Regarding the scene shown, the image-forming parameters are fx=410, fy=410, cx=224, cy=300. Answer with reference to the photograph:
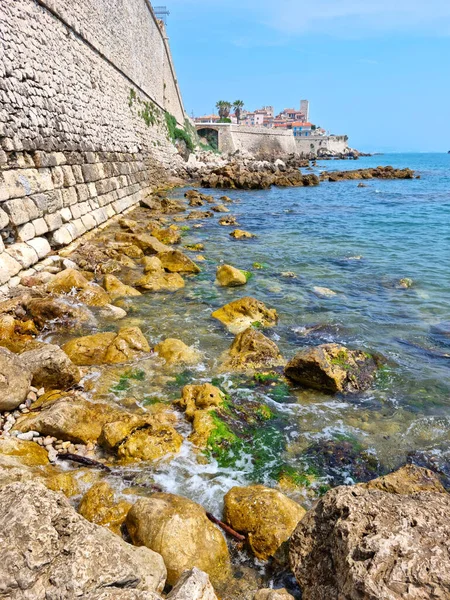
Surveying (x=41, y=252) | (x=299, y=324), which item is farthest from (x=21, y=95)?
(x=299, y=324)

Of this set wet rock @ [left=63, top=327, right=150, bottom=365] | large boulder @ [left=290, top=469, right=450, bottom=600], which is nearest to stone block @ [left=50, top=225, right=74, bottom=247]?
wet rock @ [left=63, top=327, right=150, bottom=365]

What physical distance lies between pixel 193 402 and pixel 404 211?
2246 centimetres

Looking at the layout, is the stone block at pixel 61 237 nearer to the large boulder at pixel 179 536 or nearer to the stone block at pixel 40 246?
the stone block at pixel 40 246

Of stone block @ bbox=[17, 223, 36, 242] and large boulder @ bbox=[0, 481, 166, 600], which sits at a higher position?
stone block @ bbox=[17, 223, 36, 242]

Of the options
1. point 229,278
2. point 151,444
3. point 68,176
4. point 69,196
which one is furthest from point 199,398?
point 68,176

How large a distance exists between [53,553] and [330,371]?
395 cm

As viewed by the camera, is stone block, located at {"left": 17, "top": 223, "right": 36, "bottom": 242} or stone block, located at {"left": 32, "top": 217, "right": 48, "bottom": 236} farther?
stone block, located at {"left": 32, "top": 217, "right": 48, "bottom": 236}

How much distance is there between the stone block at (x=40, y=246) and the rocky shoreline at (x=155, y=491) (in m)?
0.34

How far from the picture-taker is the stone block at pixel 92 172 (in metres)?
12.4

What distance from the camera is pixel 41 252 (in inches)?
339

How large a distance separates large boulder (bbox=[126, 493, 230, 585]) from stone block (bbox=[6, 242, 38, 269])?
611 cm

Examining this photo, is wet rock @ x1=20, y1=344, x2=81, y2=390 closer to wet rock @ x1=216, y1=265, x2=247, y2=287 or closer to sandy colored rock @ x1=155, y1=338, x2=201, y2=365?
sandy colored rock @ x1=155, y1=338, x2=201, y2=365

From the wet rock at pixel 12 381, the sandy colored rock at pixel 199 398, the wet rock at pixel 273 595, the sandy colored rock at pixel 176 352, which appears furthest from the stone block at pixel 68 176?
the wet rock at pixel 273 595

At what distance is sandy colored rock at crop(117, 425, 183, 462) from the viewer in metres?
3.81
